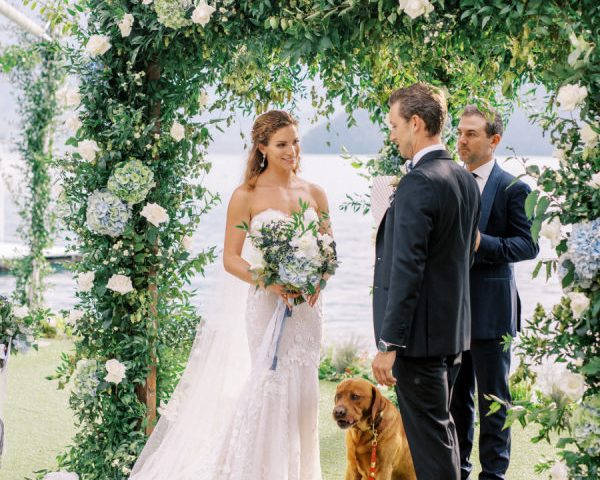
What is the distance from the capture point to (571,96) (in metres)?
2.53

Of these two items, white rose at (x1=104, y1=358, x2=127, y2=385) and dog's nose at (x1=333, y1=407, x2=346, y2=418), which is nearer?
dog's nose at (x1=333, y1=407, x2=346, y2=418)

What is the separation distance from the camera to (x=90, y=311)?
416cm

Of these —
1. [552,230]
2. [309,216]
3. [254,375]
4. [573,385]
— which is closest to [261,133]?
[309,216]

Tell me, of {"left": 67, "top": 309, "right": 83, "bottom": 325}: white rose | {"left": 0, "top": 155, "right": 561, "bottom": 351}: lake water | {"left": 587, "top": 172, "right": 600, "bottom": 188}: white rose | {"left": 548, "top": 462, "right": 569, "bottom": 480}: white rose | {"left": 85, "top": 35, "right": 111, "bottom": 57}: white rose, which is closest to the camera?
{"left": 587, "top": 172, "right": 600, "bottom": 188}: white rose

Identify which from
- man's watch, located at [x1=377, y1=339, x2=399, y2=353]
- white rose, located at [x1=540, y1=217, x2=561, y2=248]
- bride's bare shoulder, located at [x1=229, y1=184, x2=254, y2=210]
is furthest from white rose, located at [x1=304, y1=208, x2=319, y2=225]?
white rose, located at [x1=540, y1=217, x2=561, y2=248]

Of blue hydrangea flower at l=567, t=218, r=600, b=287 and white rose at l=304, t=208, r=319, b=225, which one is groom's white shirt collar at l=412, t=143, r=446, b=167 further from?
white rose at l=304, t=208, r=319, b=225

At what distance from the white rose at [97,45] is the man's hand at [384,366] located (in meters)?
2.05

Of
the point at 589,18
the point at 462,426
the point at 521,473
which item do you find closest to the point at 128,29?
the point at 589,18

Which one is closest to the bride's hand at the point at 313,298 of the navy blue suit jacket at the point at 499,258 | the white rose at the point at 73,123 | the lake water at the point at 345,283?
the lake water at the point at 345,283

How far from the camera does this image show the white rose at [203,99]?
4.04m

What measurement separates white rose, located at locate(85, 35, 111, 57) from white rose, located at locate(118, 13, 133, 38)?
14 cm

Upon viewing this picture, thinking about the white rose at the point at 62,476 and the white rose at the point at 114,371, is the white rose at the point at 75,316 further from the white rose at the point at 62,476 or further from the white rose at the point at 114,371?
the white rose at the point at 62,476

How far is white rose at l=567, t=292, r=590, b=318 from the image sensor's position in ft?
8.39

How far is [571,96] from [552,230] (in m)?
0.46
